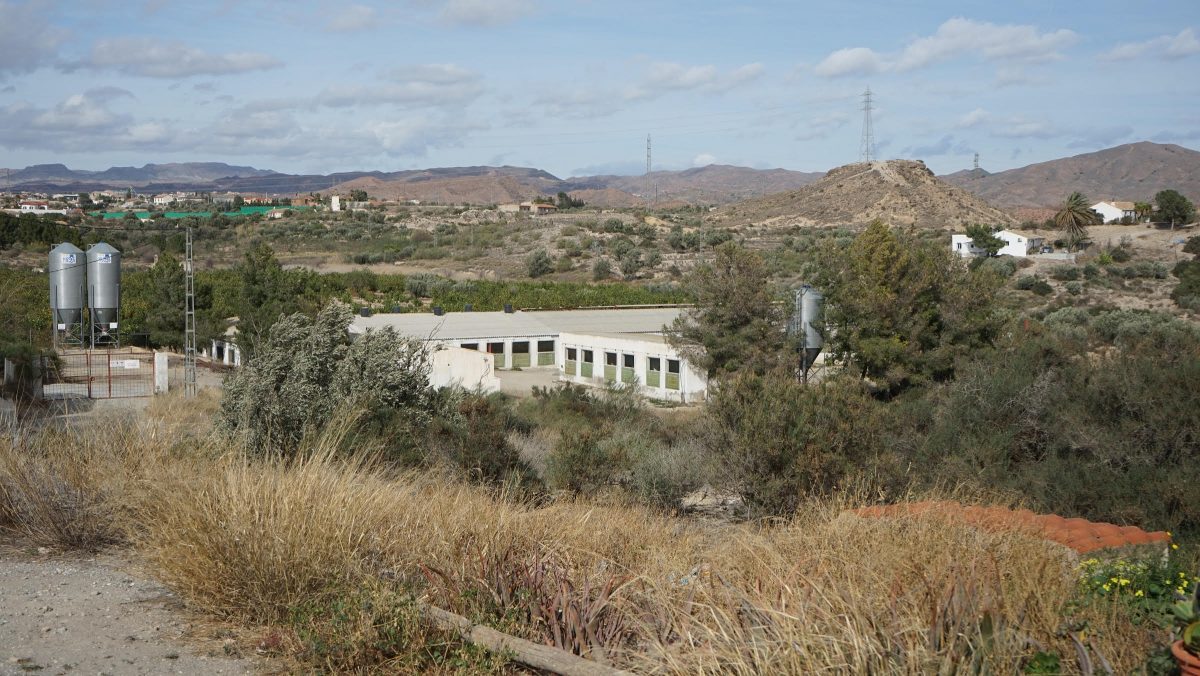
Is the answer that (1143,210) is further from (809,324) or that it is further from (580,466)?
(580,466)

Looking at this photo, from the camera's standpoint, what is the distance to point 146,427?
962 cm

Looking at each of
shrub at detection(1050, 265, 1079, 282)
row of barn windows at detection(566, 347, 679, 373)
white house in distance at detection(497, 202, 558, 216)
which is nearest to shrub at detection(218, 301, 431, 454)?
row of barn windows at detection(566, 347, 679, 373)

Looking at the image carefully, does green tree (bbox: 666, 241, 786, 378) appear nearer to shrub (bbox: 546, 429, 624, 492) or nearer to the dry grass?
shrub (bbox: 546, 429, 624, 492)

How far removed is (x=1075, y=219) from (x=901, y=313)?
→ 57.9 metres

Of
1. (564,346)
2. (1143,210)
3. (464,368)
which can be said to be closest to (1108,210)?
(1143,210)

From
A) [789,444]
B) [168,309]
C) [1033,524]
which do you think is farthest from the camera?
[168,309]

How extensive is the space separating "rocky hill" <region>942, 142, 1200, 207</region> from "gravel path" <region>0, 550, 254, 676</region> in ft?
546

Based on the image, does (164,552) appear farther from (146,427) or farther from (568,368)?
(568,368)

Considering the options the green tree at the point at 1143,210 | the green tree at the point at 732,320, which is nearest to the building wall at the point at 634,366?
the green tree at the point at 732,320

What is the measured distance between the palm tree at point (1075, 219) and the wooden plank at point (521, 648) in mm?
80971

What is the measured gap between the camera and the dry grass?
13.6 ft

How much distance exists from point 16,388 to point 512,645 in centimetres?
2376

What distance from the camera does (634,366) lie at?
38.7m

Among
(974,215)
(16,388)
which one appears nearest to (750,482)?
(16,388)
